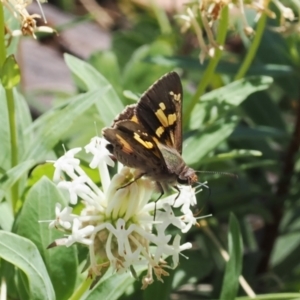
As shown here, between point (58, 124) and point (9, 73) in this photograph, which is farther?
point (58, 124)

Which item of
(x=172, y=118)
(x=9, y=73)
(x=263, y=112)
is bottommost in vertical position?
(x=263, y=112)

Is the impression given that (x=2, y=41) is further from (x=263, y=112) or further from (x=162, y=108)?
(x=263, y=112)

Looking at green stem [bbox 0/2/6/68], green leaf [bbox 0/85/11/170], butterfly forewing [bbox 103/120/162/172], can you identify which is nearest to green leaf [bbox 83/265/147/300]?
butterfly forewing [bbox 103/120/162/172]

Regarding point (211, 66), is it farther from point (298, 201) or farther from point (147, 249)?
point (298, 201)

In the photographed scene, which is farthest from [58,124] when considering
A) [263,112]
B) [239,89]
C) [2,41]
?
[263,112]

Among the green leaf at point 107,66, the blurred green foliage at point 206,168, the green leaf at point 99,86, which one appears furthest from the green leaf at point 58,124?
the green leaf at point 107,66

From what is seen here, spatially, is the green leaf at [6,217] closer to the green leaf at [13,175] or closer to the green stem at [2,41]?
the green leaf at [13,175]
